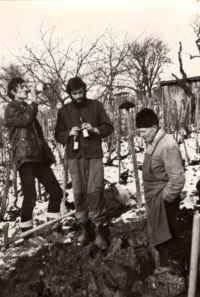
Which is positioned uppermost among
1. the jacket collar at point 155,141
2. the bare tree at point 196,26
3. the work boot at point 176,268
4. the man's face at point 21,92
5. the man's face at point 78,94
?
the bare tree at point 196,26

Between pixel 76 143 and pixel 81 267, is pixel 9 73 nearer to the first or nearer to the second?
pixel 76 143

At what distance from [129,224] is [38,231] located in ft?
2.98

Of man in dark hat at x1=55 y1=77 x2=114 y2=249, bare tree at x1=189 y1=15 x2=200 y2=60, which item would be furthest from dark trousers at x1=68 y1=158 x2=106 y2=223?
bare tree at x1=189 y1=15 x2=200 y2=60

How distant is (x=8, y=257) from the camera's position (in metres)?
2.96

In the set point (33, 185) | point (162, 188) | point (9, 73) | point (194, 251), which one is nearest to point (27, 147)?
point (33, 185)

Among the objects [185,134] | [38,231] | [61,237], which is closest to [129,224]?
[61,237]

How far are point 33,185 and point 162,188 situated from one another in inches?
52.7

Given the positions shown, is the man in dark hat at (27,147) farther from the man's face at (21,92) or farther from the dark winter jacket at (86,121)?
the dark winter jacket at (86,121)

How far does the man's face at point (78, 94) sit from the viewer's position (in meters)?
3.10

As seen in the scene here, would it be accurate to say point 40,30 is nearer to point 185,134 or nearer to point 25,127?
point 25,127

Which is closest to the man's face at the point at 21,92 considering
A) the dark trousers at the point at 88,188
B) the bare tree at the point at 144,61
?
the dark trousers at the point at 88,188

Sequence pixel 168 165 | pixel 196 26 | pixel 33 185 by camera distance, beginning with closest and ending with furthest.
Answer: pixel 168 165 < pixel 33 185 < pixel 196 26

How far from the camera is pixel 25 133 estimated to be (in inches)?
124

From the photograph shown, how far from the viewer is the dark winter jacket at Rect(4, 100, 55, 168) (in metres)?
3.08
